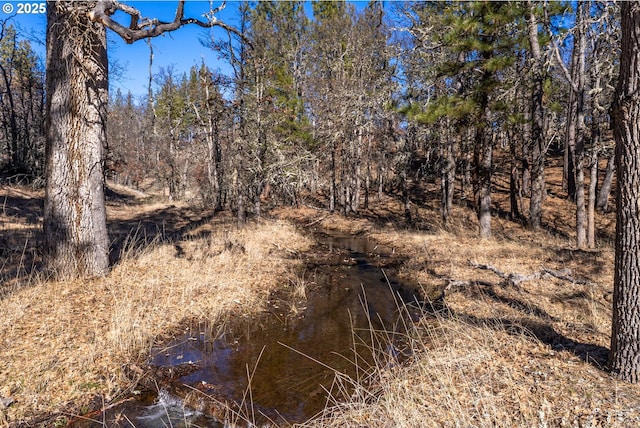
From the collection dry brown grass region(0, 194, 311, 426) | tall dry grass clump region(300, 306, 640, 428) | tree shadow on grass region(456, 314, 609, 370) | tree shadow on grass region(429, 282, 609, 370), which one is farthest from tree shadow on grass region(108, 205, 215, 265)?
tree shadow on grass region(456, 314, 609, 370)

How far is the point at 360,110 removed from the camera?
1692 centimetres

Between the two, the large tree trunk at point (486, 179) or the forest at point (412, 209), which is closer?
the forest at point (412, 209)

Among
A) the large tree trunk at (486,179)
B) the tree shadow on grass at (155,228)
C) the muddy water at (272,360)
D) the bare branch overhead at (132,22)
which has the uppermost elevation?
the bare branch overhead at (132,22)

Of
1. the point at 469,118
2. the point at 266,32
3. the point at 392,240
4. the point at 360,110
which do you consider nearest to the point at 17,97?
the point at 266,32

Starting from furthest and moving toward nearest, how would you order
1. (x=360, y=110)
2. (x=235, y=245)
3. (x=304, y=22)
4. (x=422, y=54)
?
(x=304, y=22) < (x=360, y=110) < (x=422, y=54) < (x=235, y=245)

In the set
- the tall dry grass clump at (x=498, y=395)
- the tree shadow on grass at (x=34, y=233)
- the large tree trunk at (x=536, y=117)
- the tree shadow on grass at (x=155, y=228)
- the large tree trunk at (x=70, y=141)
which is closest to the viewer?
the tall dry grass clump at (x=498, y=395)

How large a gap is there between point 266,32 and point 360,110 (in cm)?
697

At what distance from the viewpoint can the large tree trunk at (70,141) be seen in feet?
19.4

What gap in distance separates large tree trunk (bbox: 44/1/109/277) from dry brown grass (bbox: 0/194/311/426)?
0.61 m

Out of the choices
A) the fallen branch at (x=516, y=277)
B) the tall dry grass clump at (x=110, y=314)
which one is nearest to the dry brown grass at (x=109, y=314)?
the tall dry grass clump at (x=110, y=314)

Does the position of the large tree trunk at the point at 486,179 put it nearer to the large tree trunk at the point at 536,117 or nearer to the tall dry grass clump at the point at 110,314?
the large tree trunk at the point at 536,117

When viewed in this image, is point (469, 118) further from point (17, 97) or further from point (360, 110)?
point (17, 97)

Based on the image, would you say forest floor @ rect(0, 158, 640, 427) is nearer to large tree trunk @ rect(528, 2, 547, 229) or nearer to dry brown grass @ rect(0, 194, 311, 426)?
dry brown grass @ rect(0, 194, 311, 426)

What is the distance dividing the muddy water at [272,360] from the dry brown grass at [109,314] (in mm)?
419
